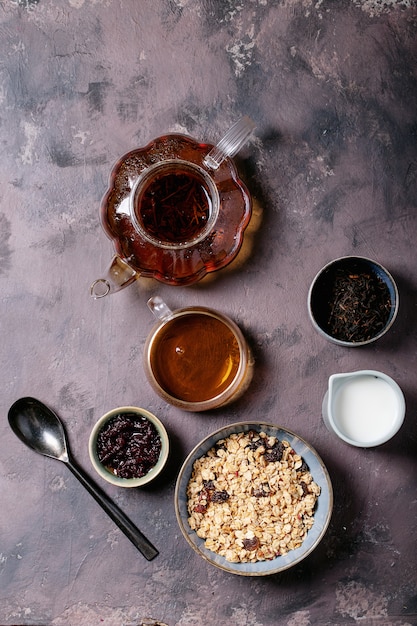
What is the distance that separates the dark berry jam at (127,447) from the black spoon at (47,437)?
94 millimetres

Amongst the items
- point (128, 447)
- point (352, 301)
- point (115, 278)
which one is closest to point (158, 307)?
point (115, 278)

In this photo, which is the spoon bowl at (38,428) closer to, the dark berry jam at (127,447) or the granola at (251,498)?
the dark berry jam at (127,447)

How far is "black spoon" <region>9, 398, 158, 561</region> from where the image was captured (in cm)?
175

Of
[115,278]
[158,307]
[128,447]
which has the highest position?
[115,278]

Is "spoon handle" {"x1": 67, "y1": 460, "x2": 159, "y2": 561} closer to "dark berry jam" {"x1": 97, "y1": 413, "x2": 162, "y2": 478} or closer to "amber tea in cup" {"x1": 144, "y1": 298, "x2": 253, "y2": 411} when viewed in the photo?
"dark berry jam" {"x1": 97, "y1": 413, "x2": 162, "y2": 478}

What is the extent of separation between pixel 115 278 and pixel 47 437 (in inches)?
19.2

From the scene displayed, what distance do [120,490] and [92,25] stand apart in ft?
4.30

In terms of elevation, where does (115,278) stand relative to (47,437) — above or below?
above

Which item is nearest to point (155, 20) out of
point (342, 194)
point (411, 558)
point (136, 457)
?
point (342, 194)

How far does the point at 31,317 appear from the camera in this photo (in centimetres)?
180

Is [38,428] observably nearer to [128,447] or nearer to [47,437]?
[47,437]

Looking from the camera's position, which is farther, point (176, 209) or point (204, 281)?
point (204, 281)

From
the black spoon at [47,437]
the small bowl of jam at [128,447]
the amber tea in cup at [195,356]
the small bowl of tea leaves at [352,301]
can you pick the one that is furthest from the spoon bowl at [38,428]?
the small bowl of tea leaves at [352,301]

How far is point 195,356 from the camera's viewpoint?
1.77m
